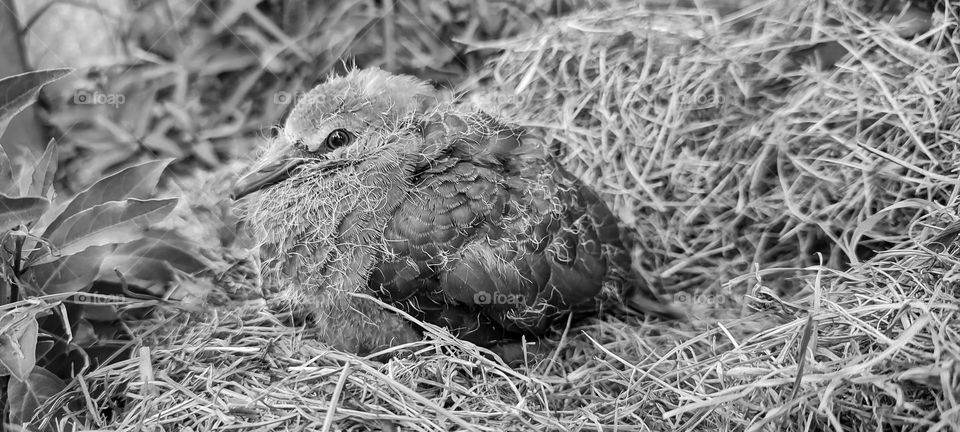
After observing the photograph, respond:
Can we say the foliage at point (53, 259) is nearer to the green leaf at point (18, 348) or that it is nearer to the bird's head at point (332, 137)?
the green leaf at point (18, 348)

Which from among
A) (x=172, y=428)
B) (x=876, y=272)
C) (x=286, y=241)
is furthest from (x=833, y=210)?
(x=172, y=428)

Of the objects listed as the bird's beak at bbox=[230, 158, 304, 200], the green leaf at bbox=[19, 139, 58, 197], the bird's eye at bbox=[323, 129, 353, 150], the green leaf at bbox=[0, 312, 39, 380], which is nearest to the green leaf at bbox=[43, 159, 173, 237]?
the green leaf at bbox=[19, 139, 58, 197]

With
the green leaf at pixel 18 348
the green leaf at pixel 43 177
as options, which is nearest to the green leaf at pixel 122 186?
the green leaf at pixel 43 177

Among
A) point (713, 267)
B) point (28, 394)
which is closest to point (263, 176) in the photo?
point (28, 394)

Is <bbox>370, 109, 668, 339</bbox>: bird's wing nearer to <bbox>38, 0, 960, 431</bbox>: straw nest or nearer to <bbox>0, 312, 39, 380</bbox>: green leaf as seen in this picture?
<bbox>38, 0, 960, 431</bbox>: straw nest

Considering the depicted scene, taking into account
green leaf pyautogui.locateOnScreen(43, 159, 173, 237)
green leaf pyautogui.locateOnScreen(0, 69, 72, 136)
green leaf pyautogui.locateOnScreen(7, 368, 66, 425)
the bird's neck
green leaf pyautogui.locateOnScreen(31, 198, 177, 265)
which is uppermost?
green leaf pyautogui.locateOnScreen(0, 69, 72, 136)

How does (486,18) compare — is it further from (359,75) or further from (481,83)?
(359,75)

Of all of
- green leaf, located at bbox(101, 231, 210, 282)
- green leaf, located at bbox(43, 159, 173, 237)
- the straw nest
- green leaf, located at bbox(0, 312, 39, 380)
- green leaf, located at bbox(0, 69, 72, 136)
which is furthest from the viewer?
green leaf, located at bbox(101, 231, 210, 282)
